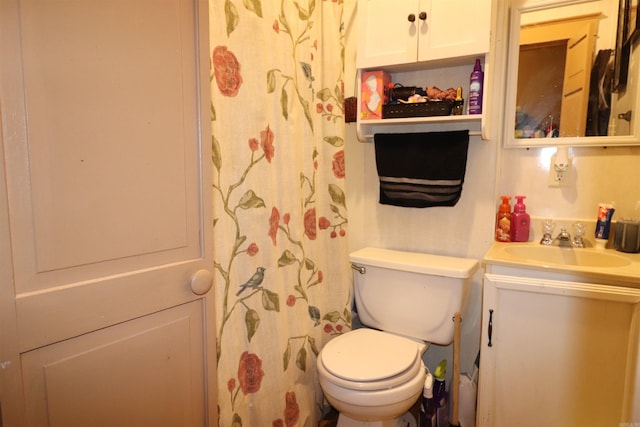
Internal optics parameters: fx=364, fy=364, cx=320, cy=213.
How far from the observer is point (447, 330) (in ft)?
5.11

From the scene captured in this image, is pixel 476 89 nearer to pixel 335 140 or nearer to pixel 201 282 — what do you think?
pixel 335 140

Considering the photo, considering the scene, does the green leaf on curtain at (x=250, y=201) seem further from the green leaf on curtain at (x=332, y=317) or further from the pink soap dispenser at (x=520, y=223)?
the pink soap dispenser at (x=520, y=223)

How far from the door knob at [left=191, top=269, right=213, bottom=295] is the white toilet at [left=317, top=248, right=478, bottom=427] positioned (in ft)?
2.08

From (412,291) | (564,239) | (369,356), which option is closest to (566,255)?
(564,239)

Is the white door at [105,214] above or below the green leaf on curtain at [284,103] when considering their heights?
below

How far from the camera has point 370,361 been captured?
137 cm

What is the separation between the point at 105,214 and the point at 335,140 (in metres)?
1.07

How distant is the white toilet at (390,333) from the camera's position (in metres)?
1.28

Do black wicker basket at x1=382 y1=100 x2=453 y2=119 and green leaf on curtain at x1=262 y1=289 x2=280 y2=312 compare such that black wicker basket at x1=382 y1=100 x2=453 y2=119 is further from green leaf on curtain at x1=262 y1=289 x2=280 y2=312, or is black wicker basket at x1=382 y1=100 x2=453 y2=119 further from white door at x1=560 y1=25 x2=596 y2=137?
green leaf on curtain at x1=262 y1=289 x2=280 y2=312

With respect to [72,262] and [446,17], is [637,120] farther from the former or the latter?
[72,262]

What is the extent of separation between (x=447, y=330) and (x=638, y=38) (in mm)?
1405

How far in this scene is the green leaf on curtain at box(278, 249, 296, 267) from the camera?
1.37 m

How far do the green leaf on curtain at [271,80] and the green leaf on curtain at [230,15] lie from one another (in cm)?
19

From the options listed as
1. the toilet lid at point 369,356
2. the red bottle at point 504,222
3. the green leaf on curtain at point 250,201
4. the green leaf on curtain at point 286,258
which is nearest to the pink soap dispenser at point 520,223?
the red bottle at point 504,222
